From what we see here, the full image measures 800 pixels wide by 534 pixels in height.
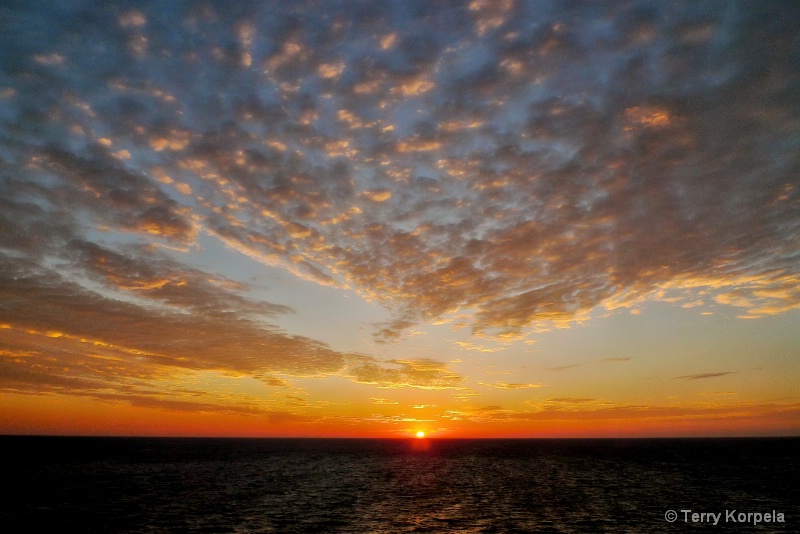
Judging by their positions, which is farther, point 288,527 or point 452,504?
point 452,504

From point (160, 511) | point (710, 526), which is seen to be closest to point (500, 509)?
point (710, 526)

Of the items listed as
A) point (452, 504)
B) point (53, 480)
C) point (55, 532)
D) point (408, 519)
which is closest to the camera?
point (55, 532)

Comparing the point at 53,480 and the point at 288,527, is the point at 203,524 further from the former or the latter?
the point at 53,480

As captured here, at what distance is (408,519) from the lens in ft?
142

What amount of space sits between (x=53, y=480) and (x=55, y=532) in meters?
42.8

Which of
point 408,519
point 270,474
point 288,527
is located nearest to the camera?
point 288,527

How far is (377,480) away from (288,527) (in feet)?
134

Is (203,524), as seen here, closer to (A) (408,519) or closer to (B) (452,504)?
(A) (408,519)

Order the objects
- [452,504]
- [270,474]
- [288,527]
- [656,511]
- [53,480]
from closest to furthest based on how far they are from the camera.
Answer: [288,527] → [656,511] → [452,504] → [53,480] → [270,474]

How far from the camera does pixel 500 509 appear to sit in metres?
48.5

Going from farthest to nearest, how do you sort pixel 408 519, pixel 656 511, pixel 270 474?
pixel 270 474
pixel 656 511
pixel 408 519

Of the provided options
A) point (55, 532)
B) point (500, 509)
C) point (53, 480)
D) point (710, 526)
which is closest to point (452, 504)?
point (500, 509)

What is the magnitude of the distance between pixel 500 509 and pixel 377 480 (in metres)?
33.7

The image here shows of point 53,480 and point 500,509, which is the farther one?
point 53,480
